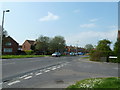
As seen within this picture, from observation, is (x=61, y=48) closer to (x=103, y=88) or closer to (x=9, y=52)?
(x=9, y=52)

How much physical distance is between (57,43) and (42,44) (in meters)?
10.6

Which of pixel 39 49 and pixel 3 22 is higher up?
pixel 3 22

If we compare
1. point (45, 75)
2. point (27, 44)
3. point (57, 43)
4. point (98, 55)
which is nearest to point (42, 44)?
point (57, 43)

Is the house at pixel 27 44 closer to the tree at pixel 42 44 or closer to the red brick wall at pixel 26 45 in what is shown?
the red brick wall at pixel 26 45

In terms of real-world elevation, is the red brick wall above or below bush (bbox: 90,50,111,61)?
above

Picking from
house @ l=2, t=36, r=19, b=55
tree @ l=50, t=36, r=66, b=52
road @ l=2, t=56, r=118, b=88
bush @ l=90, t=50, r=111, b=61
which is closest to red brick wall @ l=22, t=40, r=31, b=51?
tree @ l=50, t=36, r=66, b=52

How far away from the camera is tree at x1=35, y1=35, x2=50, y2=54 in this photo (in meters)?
67.9

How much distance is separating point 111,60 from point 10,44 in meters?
46.3

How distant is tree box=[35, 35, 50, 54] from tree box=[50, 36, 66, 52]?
11.2 feet

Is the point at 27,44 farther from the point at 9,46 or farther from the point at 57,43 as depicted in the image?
the point at 9,46

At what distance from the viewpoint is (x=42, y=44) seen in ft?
224

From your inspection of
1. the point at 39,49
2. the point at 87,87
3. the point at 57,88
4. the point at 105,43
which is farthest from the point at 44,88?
the point at 39,49

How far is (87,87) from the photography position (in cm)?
532

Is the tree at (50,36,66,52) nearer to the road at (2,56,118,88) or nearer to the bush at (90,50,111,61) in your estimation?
the bush at (90,50,111,61)
